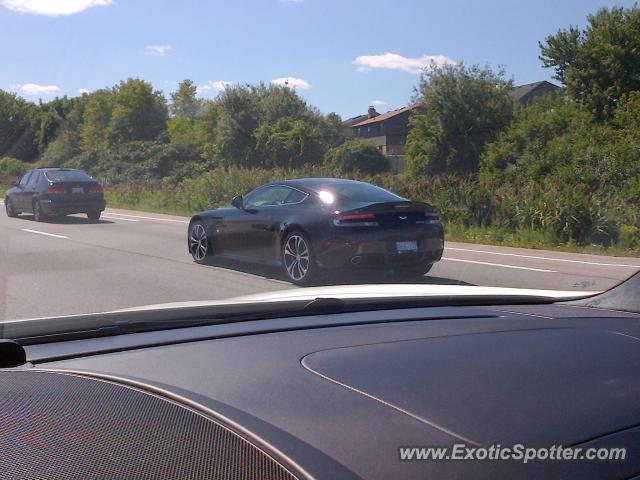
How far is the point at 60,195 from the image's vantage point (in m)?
20.2

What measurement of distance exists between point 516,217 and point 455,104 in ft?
84.3

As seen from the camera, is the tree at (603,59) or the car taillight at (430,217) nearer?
the car taillight at (430,217)

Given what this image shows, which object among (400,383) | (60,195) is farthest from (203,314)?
(60,195)

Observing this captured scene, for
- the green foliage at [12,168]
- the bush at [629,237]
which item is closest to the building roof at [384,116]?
the green foliage at [12,168]

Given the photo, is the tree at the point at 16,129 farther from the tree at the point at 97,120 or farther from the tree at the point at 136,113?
the tree at the point at 136,113

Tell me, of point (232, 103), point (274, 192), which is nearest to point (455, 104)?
point (232, 103)

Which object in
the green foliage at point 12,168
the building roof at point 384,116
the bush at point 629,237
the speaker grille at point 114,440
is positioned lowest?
the bush at point 629,237

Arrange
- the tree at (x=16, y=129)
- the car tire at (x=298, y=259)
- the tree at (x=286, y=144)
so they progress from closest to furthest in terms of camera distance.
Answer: the car tire at (x=298, y=259)
the tree at (x=286, y=144)
the tree at (x=16, y=129)

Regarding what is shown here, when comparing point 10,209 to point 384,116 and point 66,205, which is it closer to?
point 66,205

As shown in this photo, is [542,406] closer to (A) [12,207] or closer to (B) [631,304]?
(B) [631,304]

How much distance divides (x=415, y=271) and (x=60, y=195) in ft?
43.5

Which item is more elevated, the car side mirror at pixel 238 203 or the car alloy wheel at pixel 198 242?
the car side mirror at pixel 238 203

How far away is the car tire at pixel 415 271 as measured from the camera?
31.8 ft

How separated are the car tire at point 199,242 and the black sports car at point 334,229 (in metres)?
0.99
